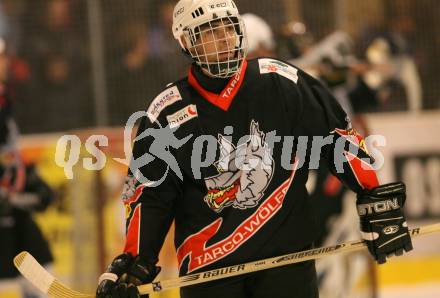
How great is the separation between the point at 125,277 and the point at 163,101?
1.69ft

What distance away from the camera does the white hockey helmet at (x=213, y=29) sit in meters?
2.79

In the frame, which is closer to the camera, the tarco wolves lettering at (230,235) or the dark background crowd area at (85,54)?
the tarco wolves lettering at (230,235)

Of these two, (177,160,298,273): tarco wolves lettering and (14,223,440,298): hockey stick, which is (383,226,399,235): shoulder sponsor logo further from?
(177,160,298,273): tarco wolves lettering

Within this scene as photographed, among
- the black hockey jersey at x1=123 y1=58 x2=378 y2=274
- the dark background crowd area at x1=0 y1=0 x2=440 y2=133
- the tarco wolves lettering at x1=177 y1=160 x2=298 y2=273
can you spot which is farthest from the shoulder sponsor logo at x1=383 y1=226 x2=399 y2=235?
the dark background crowd area at x1=0 y1=0 x2=440 y2=133

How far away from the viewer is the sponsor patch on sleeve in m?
2.85

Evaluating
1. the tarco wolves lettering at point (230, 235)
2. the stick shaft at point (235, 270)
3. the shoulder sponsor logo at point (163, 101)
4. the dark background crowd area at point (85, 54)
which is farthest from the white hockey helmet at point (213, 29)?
the dark background crowd area at point (85, 54)

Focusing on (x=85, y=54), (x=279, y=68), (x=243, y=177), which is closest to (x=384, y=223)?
(x=243, y=177)

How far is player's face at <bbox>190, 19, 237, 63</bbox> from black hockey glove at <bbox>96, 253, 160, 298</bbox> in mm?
606

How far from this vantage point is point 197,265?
9.40ft

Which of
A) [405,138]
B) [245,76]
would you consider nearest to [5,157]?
[405,138]

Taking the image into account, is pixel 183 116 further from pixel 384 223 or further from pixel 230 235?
pixel 384 223

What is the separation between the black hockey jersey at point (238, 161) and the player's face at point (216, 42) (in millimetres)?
84

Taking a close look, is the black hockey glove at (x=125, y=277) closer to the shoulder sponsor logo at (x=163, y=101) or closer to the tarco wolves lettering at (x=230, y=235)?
the tarco wolves lettering at (x=230, y=235)

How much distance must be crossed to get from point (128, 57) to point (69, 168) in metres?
1.26
